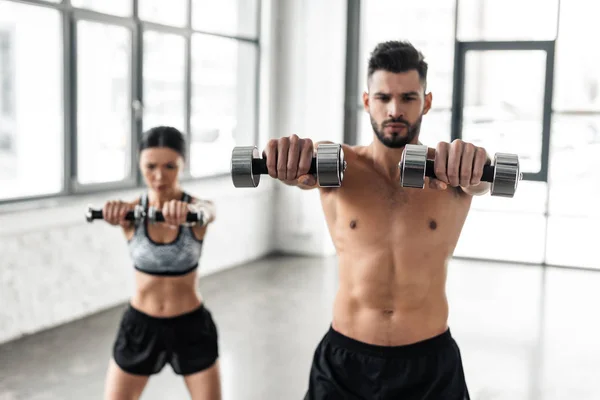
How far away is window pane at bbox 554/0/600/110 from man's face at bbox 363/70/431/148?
15.0 ft

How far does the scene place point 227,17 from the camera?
591 centimetres

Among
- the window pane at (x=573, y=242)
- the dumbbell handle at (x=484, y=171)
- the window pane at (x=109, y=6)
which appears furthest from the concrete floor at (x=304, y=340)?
the dumbbell handle at (x=484, y=171)

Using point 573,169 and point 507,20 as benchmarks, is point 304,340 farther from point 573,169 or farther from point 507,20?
point 507,20

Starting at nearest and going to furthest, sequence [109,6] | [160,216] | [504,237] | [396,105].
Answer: [396,105], [160,216], [109,6], [504,237]

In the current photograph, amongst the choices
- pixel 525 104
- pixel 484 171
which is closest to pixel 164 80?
pixel 525 104

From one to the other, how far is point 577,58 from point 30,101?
408 cm


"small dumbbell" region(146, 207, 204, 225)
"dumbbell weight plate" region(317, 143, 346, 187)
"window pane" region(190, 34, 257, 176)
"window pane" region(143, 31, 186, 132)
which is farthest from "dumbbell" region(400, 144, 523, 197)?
A: "window pane" region(190, 34, 257, 176)

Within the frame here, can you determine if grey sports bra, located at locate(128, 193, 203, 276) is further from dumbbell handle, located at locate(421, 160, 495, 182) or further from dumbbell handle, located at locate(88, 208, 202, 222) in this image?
dumbbell handle, located at locate(421, 160, 495, 182)

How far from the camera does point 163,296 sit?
236 centimetres

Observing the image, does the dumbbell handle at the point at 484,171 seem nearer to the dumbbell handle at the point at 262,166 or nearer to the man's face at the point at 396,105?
the dumbbell handle at the point at 262,166

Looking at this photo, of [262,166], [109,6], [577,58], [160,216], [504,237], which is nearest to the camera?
[262,166]

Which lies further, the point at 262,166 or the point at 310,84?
the point at 310,84

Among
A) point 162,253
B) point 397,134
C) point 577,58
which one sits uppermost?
point 577,58

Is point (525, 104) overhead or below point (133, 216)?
overhead
